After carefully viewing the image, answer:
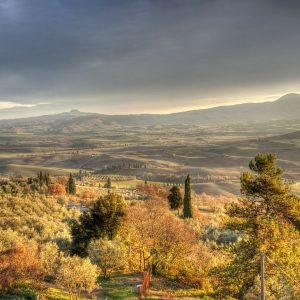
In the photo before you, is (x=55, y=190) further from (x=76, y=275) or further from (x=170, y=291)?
(x=76, y=275)

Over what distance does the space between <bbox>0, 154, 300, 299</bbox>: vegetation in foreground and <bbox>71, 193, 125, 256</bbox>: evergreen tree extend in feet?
0.34

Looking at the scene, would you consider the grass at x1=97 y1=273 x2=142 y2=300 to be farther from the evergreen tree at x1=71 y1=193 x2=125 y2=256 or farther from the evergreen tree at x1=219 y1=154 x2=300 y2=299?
the evergreen tree at x1=219 y1=154 x2=300 y2=299

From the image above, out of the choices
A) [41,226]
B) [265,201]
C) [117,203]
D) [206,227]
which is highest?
[265,201]

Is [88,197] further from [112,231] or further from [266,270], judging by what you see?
[266,270]

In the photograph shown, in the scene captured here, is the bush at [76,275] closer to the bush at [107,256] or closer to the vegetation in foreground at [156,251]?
the vegetation in foreground at [156,251]

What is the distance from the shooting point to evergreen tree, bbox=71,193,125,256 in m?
38.0

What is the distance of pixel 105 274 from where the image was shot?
108ft

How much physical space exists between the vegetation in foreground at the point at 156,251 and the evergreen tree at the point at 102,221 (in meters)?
0.10

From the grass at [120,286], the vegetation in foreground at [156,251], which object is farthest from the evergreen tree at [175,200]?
the grass at [120,286]

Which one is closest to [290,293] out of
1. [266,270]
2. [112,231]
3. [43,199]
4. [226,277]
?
[266,270]

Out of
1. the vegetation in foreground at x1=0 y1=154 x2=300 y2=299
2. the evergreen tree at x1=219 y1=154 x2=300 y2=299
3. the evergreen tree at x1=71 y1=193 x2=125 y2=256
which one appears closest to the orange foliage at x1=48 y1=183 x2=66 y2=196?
the vegetation in foreground at x1=0 y1=154 x2=300 y2=299

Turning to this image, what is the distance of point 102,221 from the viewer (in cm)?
3922

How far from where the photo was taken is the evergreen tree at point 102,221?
3797cm

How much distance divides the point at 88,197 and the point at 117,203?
45.5 m
